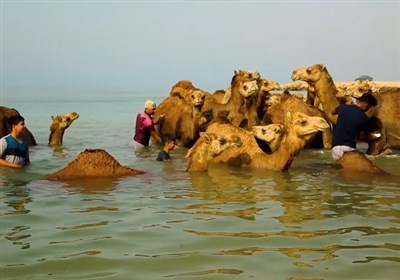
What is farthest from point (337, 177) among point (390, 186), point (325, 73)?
point (325, 73)

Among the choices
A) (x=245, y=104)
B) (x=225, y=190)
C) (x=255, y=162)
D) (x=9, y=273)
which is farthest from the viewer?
(x=245, y=104)

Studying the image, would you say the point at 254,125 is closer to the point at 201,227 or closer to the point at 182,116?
the point at 182,116

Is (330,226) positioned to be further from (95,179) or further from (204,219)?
(95,179)

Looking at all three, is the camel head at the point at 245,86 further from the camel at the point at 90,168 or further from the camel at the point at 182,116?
the camel at the point at 90,168

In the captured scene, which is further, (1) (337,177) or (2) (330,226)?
(1) (337,177)

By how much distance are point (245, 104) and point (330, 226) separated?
358 inches

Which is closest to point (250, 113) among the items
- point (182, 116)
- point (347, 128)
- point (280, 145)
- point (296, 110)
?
point (296, 110)

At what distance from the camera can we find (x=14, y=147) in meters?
11.5

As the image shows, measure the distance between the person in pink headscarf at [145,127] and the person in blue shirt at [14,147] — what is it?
16.8 ft

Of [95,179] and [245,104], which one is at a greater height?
[245,104]

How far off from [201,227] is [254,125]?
8615 millimetres

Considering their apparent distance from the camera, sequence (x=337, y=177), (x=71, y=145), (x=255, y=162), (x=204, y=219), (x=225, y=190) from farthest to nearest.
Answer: (x=71, y=145)
(x=255, y=162)
(x=337, y=177)
(x=225, y=190)
(x=204, y=219)

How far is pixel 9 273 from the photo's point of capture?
5.30 m

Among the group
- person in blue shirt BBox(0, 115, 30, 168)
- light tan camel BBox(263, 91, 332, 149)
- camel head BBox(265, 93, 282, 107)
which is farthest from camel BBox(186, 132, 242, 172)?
camel head BBox(265, 93, 282, 107)
